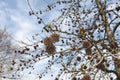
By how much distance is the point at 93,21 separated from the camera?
10.5m

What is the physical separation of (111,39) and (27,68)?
2.72 meters

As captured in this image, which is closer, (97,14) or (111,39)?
(111,39)

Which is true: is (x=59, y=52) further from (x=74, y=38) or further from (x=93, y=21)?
(x=93, y=21)

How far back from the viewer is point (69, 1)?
34.8 feet

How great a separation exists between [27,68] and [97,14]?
9.45 feet

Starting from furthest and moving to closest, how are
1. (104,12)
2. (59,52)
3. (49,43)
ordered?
1. (104,12)
2. (59,52)
3. (49,43)

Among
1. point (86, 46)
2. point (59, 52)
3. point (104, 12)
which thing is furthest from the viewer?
point (104, 12)

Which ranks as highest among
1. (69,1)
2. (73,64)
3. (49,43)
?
(69,1)

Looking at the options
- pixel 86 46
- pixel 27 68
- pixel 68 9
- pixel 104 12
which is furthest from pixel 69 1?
pixel 86 46

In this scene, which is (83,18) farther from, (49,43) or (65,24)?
(49,43)

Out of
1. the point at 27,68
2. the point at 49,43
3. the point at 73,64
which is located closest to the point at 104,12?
the point at 73,64

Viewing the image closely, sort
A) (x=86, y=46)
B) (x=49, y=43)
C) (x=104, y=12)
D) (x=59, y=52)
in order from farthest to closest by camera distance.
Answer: (x=104, y=12) → (x=59, y=52) → (x=86, y=46) → (x=49, y=43)

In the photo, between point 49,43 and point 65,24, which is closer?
point 49,43

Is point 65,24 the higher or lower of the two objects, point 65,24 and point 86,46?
the higher
